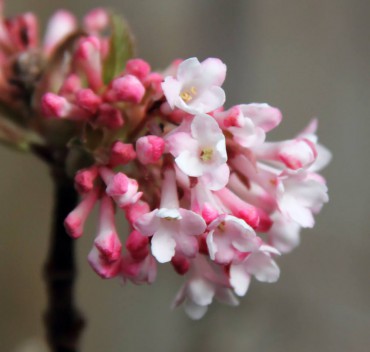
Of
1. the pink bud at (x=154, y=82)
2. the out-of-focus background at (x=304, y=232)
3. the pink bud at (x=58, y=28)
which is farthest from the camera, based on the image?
the out-of-focus background at (x=304, y=232)

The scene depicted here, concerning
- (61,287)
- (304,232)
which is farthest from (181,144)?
(304,232)

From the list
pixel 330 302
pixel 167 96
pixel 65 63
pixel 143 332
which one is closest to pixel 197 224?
pixel 167 96

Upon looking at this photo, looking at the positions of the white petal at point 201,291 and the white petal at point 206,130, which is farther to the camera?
the white petal at point 201,291

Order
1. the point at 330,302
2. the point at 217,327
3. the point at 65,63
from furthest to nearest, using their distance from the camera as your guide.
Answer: the point at 217,327, the point at 330,302, the point at 65,63

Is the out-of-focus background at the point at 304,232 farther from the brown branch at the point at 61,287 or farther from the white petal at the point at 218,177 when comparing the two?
the white petal at the point at 218,177

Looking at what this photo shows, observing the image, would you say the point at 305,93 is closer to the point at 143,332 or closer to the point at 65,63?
the point at 143,332

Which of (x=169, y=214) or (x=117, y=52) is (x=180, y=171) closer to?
(x=169, y=214)

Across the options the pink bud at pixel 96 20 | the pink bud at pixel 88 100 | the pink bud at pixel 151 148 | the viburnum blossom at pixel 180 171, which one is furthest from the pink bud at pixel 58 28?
the pink bud at pixel 151 148
